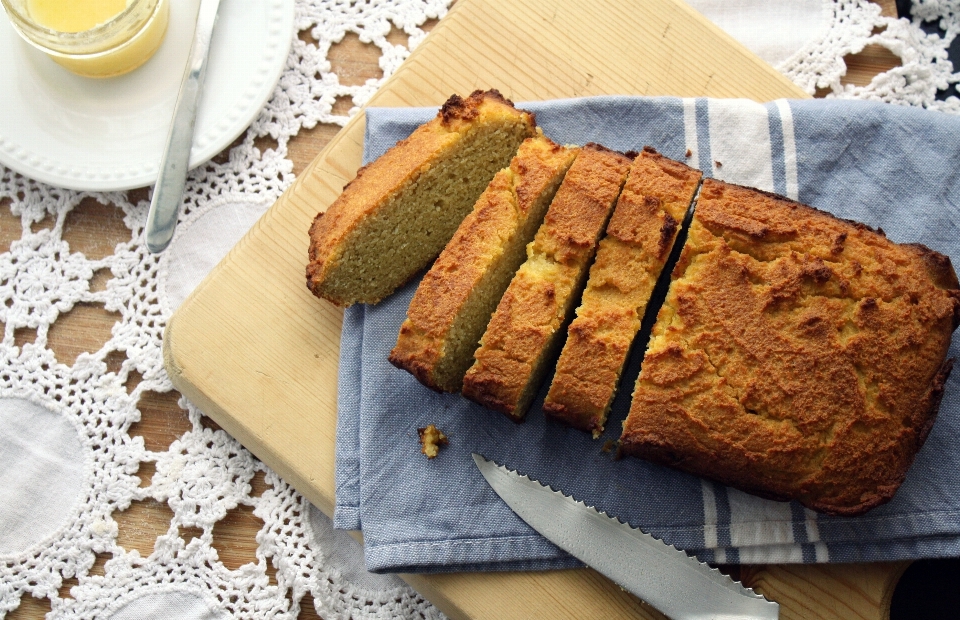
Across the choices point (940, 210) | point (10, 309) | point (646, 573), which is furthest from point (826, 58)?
point (10, 309)

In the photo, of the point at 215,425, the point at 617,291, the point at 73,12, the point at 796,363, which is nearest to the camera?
the point at 796,363

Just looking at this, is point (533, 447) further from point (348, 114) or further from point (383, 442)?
point (348, 114)

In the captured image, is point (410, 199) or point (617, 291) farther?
point (410, 199)

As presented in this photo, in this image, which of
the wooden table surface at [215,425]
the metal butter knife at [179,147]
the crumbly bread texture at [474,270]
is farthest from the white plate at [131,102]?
the crumbly bread texture at [474,270]

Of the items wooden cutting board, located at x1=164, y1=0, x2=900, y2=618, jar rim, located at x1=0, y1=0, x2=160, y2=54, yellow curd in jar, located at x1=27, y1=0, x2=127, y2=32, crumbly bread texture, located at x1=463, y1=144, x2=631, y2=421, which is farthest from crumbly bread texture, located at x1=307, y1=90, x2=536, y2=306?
yellow curd in jar, located at x1=27, y1=0, x2=127, y2=32

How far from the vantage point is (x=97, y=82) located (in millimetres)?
3211

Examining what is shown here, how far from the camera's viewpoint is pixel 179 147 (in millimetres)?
3084

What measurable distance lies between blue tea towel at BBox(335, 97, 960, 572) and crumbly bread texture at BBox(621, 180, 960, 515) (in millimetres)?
240

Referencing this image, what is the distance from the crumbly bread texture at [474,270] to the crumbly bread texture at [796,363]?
0.55 metres

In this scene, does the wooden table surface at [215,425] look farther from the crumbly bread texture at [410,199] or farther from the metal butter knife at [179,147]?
the crumbly bread texture at [410,199]

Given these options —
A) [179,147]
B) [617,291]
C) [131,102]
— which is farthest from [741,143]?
[131,102]

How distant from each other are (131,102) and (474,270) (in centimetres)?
175

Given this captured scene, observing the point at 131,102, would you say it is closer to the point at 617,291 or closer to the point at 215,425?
the point at 215,425

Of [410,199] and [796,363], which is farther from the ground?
[796,363]
